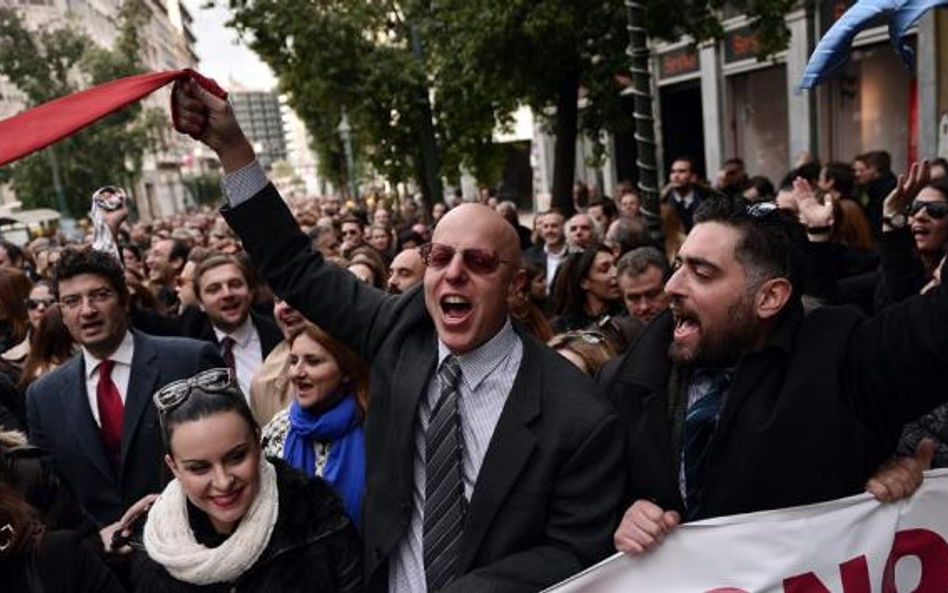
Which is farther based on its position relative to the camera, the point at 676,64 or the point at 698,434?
the point at 676,64

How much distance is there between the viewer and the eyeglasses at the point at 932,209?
4.06m

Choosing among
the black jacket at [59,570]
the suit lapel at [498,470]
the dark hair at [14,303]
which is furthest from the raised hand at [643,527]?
the dark hair at [14,303]

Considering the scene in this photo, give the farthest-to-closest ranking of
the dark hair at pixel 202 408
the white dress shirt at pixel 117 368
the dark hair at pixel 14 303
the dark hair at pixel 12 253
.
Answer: the dark hair at pixel 12 253 < the dark hair at pixel 14 303 < the white dress shirt at pixel 117 368 < the dark hair at pixel 202 408

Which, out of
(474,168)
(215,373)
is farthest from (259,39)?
(215,373)

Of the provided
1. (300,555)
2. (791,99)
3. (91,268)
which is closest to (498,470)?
(300,555)

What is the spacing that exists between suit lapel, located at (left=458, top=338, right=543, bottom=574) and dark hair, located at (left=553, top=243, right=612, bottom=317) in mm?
2918

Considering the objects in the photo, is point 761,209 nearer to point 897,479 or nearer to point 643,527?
point 897,479

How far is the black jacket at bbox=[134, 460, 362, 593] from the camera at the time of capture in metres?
2.35

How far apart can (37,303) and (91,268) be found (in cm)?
240

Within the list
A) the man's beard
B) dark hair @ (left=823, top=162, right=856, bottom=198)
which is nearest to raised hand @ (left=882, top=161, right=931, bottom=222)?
the man's beard

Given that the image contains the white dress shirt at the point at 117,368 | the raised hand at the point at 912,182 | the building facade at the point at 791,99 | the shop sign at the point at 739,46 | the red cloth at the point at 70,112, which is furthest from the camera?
the shop sign at the point at 739,46

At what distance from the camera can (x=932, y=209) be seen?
4.08 meters

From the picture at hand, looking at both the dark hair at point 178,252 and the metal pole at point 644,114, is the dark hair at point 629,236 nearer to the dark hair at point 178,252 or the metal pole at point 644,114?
the metal pole at point 644,114

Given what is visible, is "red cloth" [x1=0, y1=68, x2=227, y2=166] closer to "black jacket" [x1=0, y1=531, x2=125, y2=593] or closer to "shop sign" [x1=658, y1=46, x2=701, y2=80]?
"black jacket" [x1=0, y1=531, x2=125, y2=593]
